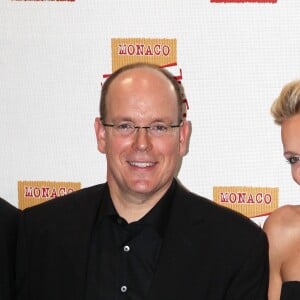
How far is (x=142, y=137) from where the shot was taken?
5.76 feet

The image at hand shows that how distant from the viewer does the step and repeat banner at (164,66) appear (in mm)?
2227

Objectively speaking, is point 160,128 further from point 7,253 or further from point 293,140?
point 7,253

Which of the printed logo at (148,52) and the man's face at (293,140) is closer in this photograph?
the man's face at (293,140)

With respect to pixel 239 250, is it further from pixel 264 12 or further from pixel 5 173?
pixel 5 173

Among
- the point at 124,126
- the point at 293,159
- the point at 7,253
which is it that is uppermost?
the point at 124,126

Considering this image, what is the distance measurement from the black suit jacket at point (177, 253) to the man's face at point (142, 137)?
13cm

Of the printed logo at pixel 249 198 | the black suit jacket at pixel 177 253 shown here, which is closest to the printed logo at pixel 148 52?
the printed logo at pixel 249 198

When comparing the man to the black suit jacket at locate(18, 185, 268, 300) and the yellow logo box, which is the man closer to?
the black suit jacket at locate(18, 185, 268, 300)

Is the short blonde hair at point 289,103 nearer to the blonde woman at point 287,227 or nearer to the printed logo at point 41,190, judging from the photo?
the blonde woman at point 287,227

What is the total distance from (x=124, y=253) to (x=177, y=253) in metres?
0.14

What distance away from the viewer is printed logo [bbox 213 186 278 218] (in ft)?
7.45

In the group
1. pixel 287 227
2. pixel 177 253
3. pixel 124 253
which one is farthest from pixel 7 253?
pixel 287 227

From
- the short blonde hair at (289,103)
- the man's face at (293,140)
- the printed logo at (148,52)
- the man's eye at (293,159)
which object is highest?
the printed logo at (148,52)

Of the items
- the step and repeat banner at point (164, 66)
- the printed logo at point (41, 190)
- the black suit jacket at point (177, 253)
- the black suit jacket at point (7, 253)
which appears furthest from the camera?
the printed logo at point (41, 190)
